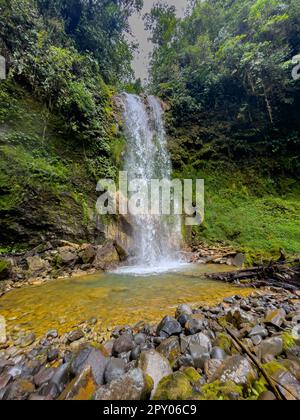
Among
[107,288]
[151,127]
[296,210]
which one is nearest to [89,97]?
[151,127]

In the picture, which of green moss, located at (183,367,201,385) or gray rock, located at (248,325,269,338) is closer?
green moss, located at (183,367,201,385)

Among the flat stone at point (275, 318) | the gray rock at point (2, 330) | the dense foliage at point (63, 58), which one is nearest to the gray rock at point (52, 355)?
the gray rock at point (2, 330)

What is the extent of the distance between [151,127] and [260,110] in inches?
256

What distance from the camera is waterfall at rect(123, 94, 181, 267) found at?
7.28 metres

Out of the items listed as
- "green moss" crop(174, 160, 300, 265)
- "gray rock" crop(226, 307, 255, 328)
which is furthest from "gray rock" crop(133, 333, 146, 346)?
"green moss" crop(174, 160, 300, 265)

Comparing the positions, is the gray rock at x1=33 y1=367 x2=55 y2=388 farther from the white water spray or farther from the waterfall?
the waterfall

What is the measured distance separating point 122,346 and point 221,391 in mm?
1024

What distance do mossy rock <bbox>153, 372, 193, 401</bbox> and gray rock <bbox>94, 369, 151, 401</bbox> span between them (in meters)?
0.10

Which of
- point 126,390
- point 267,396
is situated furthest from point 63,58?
point 267,396

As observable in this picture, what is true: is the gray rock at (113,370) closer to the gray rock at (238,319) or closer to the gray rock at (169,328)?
the gray rock at (169,328)

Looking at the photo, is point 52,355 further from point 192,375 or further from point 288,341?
point 288,341

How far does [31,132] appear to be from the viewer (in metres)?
6.89

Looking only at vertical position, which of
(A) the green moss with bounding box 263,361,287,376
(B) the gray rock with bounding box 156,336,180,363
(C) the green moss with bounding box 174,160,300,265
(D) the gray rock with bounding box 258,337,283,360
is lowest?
(B) the gray rock with bounding box 156,336,180,363

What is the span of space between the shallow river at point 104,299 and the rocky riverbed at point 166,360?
0.77 ft
